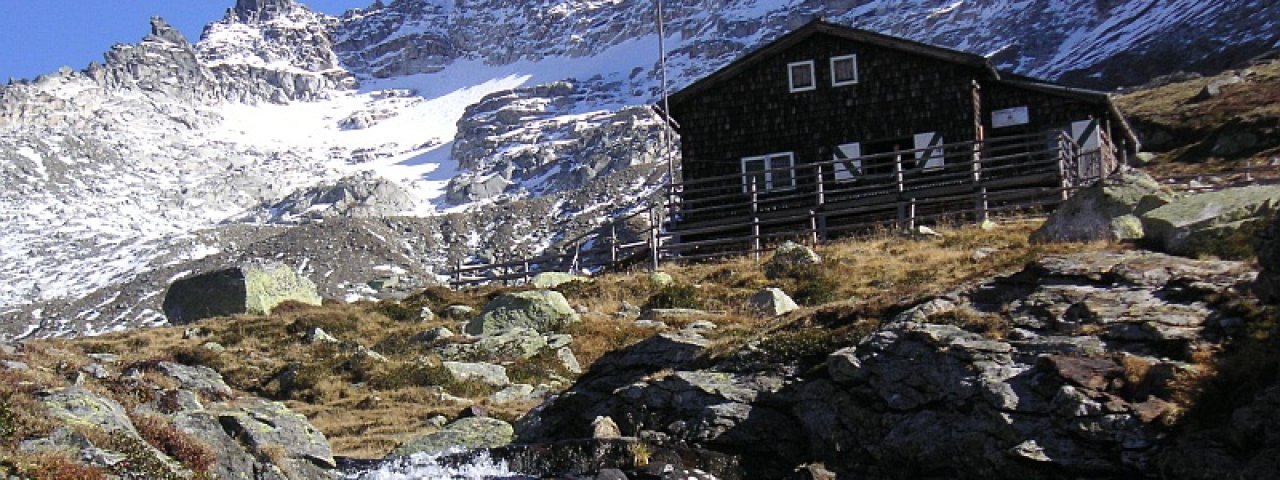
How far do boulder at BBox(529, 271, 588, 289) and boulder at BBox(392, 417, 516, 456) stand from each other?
15.1m

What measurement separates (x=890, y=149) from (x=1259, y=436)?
28987mm

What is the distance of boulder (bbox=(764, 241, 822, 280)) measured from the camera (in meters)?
32.2

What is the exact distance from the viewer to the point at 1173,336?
15367 mm

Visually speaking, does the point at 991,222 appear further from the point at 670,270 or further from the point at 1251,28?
the point at 1251,28

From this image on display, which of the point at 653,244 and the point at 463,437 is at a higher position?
the point at 653,244

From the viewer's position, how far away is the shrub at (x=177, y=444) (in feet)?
51.8

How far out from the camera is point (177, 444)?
52.8ft

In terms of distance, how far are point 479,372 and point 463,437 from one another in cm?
650

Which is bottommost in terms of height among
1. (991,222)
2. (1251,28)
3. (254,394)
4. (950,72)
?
(254,394)

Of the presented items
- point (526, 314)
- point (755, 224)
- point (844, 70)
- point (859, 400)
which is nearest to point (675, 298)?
point (526, 314)

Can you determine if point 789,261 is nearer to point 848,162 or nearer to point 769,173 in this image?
point 848,162

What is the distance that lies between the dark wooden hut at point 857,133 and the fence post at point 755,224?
5.0 inches

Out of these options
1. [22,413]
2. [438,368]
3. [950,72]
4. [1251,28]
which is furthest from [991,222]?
[1251,28]

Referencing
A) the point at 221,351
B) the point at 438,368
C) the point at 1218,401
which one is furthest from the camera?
the point at 221,351
